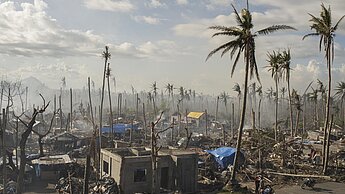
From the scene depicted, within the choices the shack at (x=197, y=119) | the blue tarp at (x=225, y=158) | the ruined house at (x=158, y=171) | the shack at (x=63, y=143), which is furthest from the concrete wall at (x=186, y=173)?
the shack at (x=197, y=119)

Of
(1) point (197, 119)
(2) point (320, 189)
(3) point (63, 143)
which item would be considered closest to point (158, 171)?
(2) point (320, 189)

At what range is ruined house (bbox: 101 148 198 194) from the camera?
23.2 m

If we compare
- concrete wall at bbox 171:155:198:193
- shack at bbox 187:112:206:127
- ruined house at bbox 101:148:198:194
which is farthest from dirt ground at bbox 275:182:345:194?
shack at bbox 187:112:206:127

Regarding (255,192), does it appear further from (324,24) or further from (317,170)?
(324,24)

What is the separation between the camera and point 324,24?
26.0 m

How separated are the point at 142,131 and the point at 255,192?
134ft

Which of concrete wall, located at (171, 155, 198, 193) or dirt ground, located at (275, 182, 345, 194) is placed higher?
concrete wall, located at (171, 155, 198, 193)

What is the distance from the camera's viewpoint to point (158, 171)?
78.0ft

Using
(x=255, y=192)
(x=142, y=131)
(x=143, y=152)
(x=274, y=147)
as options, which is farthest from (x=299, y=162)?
(x=142, y=131)

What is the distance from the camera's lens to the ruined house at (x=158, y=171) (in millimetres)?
23156

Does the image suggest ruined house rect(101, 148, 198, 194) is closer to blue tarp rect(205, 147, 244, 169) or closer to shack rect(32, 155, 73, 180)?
shack rect(32, 155, 73, 180)

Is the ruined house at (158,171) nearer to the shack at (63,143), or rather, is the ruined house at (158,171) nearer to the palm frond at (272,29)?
the palm frond at (272,29)

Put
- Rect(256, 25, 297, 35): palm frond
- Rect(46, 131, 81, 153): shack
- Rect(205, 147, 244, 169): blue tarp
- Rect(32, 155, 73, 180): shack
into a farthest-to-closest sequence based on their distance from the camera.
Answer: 1. Rect(46, 131, 81, 153): shack
2. Rect(205, 147, 244, 169): blue tarp
3. Rect(32, 155, 73, 180): shack
4. Rect(256, 25, 297, 35): palm frond

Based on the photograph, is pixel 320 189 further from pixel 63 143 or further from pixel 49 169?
pixel 63 143
